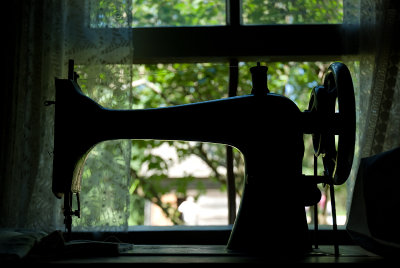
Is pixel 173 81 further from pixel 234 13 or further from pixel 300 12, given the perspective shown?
pixel 300 12

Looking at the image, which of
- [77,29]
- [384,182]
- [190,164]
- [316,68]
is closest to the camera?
[384,182]

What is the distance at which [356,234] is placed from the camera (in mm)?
811

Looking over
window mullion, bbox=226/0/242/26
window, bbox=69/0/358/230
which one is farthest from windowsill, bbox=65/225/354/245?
window mullion, bbox=226/0/242/26

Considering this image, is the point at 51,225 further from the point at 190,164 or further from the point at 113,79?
the point at 190,164

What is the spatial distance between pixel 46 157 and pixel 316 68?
3.06ft

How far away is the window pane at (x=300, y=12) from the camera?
141 cm

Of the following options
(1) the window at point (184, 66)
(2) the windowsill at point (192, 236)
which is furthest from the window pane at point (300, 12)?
(2) the windowsill at point (192, 236)

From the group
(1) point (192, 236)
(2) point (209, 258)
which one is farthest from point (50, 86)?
(2) point (209, 258)

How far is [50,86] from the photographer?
1.18m

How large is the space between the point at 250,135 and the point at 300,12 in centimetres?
69

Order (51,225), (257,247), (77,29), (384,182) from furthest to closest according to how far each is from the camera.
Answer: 1. (77,29)
2. (51,225)
3. (257,247)
4. (384,182)

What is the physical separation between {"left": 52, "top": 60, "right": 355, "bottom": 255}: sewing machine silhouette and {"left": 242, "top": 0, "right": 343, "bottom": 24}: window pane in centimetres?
54

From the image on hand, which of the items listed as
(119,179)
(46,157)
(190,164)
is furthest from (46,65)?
(190,164)

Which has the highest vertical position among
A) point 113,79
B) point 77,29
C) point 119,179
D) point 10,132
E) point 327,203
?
point 77,29
